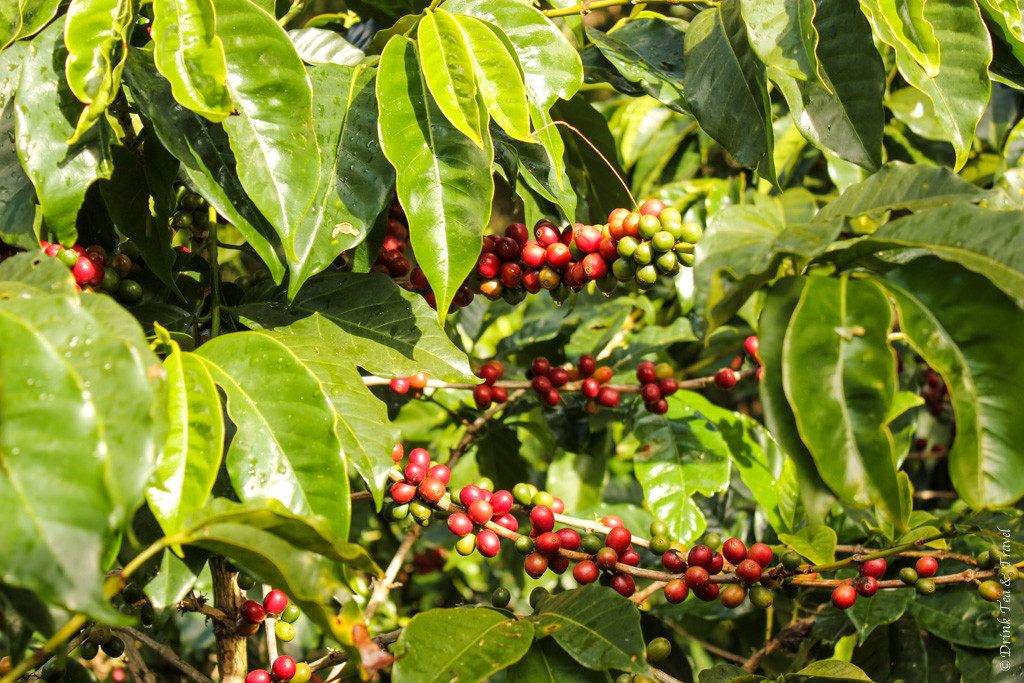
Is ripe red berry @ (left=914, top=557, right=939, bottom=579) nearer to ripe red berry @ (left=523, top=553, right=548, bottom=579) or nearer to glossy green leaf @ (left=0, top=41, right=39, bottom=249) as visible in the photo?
ripe red berry @ (left=523, top=553, right=548, bottom=579)

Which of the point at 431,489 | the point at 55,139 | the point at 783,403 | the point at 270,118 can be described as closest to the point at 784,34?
the point at 783,403

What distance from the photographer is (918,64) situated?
2.81 feet

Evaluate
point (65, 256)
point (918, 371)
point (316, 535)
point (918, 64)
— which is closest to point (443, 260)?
point (316, 535)

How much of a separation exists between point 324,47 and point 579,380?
74cm

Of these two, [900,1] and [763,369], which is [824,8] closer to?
[900,1]

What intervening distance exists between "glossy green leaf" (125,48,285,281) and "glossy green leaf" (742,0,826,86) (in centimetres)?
61

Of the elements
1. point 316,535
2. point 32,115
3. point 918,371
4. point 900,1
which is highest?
point 900,1

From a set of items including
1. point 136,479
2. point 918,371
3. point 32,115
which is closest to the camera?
point 136,479

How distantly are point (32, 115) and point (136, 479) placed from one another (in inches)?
20.0

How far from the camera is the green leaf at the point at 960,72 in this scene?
884 mm

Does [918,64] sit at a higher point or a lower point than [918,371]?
higher

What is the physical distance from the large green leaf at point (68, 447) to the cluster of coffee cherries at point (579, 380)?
84cm

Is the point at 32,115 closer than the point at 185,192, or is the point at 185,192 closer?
the point at 32,115

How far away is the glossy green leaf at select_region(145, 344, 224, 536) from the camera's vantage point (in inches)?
26.3
